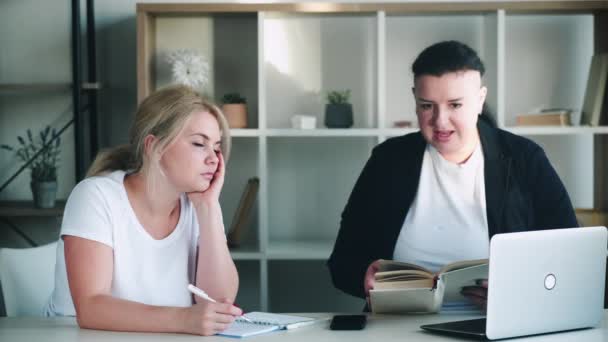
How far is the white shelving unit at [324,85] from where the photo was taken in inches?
150

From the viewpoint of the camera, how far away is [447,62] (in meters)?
2.40

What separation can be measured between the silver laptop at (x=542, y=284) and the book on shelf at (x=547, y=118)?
167 centimetres

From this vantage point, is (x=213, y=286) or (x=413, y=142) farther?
(x=413, y=142)

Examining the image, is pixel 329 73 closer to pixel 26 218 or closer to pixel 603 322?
pixel 26 218

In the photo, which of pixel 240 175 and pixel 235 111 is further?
pixel 240 175

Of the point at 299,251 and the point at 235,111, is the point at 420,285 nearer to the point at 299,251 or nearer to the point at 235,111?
the point at 299,251

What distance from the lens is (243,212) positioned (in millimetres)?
3617

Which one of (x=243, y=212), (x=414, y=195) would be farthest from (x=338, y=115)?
(x=414, y=195)

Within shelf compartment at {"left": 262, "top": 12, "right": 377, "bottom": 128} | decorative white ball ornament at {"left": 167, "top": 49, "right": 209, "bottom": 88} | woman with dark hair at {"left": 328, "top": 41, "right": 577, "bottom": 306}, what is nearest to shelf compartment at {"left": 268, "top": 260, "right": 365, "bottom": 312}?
shelf compartment at {"left": 262, "top": 12, "right": 377, "bottom": 128}

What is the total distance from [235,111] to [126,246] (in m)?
1.59

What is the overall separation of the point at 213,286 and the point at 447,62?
0.88 metres

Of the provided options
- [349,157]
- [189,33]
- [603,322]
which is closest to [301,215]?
[349,157]

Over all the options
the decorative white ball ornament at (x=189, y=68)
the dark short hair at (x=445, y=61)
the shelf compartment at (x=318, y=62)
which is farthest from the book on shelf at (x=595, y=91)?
the decorative white ball ornament at (x=189, y=68)

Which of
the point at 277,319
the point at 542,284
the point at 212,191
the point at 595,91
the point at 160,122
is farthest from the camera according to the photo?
the point at 595,91
